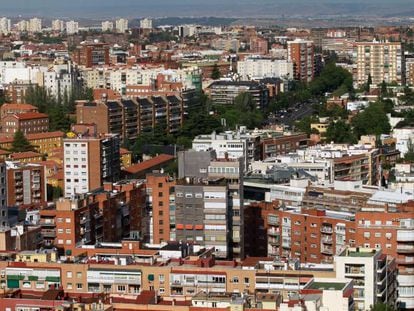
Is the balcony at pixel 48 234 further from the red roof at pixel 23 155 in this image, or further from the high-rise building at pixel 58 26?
the high-rise building at pixel 58 26

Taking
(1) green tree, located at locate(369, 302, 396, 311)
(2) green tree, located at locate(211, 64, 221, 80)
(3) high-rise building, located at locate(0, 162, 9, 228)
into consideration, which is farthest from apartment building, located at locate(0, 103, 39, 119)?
(1) green tree, located at locate(369, 302, 396, 311)

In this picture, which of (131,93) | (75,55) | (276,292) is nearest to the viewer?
(276,292)

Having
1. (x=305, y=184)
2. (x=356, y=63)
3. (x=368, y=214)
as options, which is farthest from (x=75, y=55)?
(x=368, y=214)

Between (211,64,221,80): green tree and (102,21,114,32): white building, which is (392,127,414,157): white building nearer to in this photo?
(211,64,221,80): green tree

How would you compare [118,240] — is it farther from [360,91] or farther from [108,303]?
[360,91]

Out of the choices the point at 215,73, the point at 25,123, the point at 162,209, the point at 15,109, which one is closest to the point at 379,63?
the point at 215,73

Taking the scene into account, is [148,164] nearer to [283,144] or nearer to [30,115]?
[283,144]

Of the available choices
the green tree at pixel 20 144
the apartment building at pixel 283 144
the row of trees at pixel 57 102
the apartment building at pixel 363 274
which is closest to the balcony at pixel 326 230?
the apartment building at pixel 363 274
